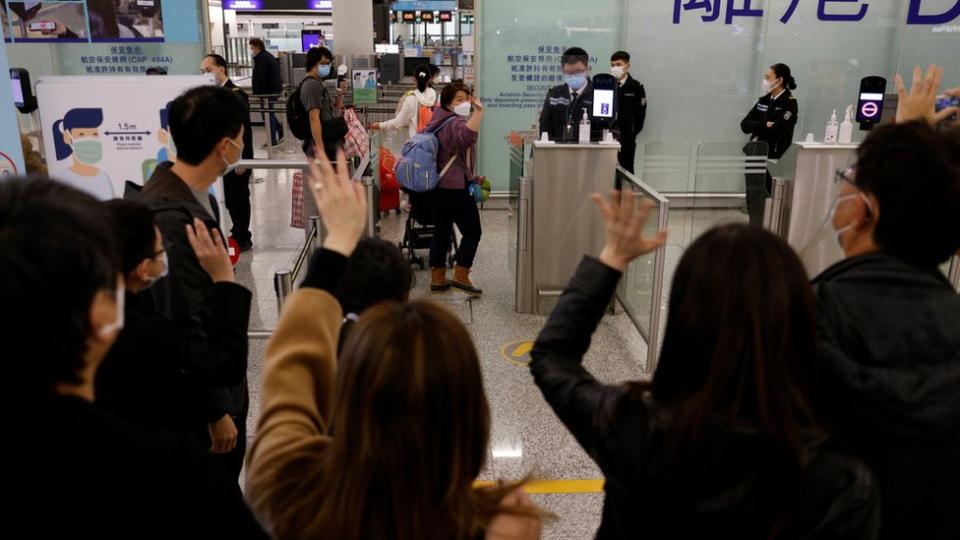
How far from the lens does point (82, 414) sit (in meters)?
0.82

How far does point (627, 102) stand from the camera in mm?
7477

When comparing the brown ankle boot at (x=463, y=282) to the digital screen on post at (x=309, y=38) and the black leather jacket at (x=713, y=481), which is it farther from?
the digital screen on post at (x=309, y=38)

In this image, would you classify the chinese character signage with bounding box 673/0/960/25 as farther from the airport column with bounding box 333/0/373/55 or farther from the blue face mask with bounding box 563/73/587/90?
the airport column with bounding box 333/0/373/55

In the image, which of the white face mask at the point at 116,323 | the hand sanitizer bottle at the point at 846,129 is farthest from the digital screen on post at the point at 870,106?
the white face mask at the point at 116,323

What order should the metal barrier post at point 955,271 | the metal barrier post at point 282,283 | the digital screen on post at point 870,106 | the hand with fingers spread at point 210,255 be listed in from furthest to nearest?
1. the digital screen on post at point 870,106
2. the metal barrier post at point 955,271
3. the metal barrier post at point 282,283
4. the hand with fingers spread at point 210,255

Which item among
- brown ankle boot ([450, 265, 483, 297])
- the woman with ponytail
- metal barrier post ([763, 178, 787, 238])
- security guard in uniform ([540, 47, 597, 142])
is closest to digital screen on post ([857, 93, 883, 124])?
metal barrier post ([763, 178, 787, 238])

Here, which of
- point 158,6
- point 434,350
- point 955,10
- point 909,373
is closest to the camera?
point 434,350

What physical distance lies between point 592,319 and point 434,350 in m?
0.41

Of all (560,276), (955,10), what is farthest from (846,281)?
(955,10)

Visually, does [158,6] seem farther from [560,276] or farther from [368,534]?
[368,534]

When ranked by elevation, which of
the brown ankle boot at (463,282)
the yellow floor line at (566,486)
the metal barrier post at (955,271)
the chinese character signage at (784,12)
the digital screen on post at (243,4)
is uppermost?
the digital screen on post at (243,4)

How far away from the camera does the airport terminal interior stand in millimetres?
3098

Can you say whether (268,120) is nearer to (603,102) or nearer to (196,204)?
(603,102)

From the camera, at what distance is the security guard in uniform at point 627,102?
745 cm
